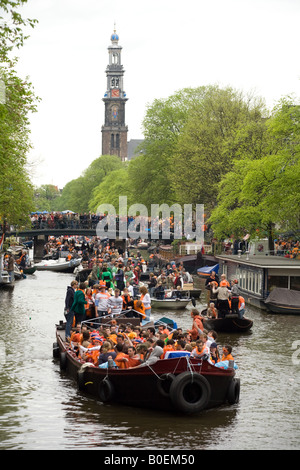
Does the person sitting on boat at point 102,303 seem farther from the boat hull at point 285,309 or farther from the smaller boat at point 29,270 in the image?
the smaller boat at point 29,270

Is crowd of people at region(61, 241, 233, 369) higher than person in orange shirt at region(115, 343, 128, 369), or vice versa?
crowd of people at region(61, 241, 233, 369)

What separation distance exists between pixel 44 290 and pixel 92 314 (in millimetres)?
22079

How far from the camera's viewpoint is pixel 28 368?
23500 millimetres

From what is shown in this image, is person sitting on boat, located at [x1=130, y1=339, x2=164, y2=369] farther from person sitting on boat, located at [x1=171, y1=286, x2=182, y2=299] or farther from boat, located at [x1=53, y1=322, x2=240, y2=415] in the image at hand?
person sitting on boat, located at [x1=171, y1=286, x2=182, y2=299]

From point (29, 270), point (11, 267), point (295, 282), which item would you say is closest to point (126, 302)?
point (295, 282)

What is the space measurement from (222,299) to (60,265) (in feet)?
116

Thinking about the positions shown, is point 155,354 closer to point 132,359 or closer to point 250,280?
point 132,359

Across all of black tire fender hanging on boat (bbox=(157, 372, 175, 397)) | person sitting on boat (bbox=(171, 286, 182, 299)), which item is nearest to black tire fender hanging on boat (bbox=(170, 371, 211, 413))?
black tire fender hanging on boat (bbox=(157, 372, 175, 397))

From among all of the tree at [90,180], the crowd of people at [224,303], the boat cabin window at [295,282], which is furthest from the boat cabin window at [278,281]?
the tree at [90,180]

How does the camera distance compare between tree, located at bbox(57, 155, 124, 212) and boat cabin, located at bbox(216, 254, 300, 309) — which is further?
tree, located at bbox(57, 155, 124, 212)

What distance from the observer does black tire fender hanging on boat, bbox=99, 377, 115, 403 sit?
18.7 m

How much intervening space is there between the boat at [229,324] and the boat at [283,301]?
5.13 metres

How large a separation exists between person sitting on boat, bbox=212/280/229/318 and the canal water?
7.25ft
